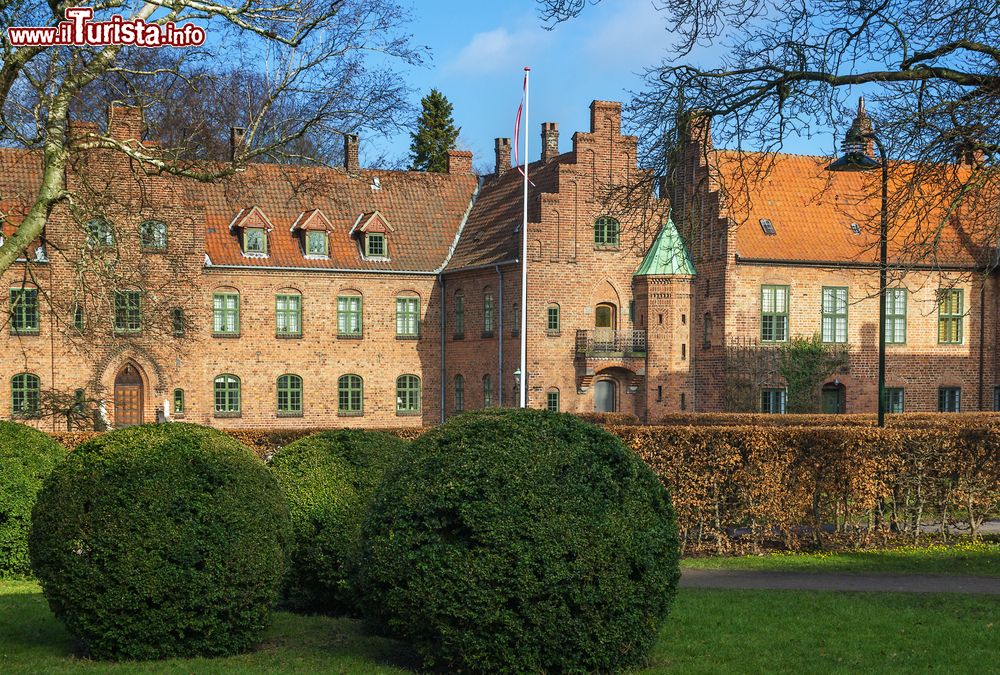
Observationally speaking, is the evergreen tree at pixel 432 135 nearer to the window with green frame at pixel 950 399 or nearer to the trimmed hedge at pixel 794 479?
the window with green frame at pixel 950 399

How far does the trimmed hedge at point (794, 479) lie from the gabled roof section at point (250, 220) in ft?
98.3

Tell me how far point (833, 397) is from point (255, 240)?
74.9ft

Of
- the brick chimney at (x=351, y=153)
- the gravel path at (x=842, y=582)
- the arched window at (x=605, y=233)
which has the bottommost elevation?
the gravel path at (x=842, y=582)

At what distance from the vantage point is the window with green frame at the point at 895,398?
1719 inches

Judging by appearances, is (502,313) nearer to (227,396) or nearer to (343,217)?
(343,217)

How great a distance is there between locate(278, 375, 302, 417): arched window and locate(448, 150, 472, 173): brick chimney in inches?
492

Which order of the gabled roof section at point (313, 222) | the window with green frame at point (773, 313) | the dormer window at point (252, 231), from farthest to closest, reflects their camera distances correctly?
1. the gabled roof section at point (313, 222)
2. the dormer window at point (252, 231)
3. the window with green frame at point (773, 313)

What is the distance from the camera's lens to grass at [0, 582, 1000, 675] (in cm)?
930

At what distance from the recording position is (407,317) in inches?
1850

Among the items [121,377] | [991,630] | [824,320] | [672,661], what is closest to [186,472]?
[672,661]

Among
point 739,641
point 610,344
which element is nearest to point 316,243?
point 610,344

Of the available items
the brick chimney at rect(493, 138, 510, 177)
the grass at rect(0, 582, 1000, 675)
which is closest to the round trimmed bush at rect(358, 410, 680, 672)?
the grass at rect(0, 582, 1000, 675)

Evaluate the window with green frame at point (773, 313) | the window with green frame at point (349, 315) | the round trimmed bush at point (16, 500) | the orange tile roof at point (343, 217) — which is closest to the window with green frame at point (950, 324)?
the window with green frame at point (773, 313)

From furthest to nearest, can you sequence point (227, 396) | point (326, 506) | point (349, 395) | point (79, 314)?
point (349, 395), point (227, 396), point (79, 314), point (326, 506)
